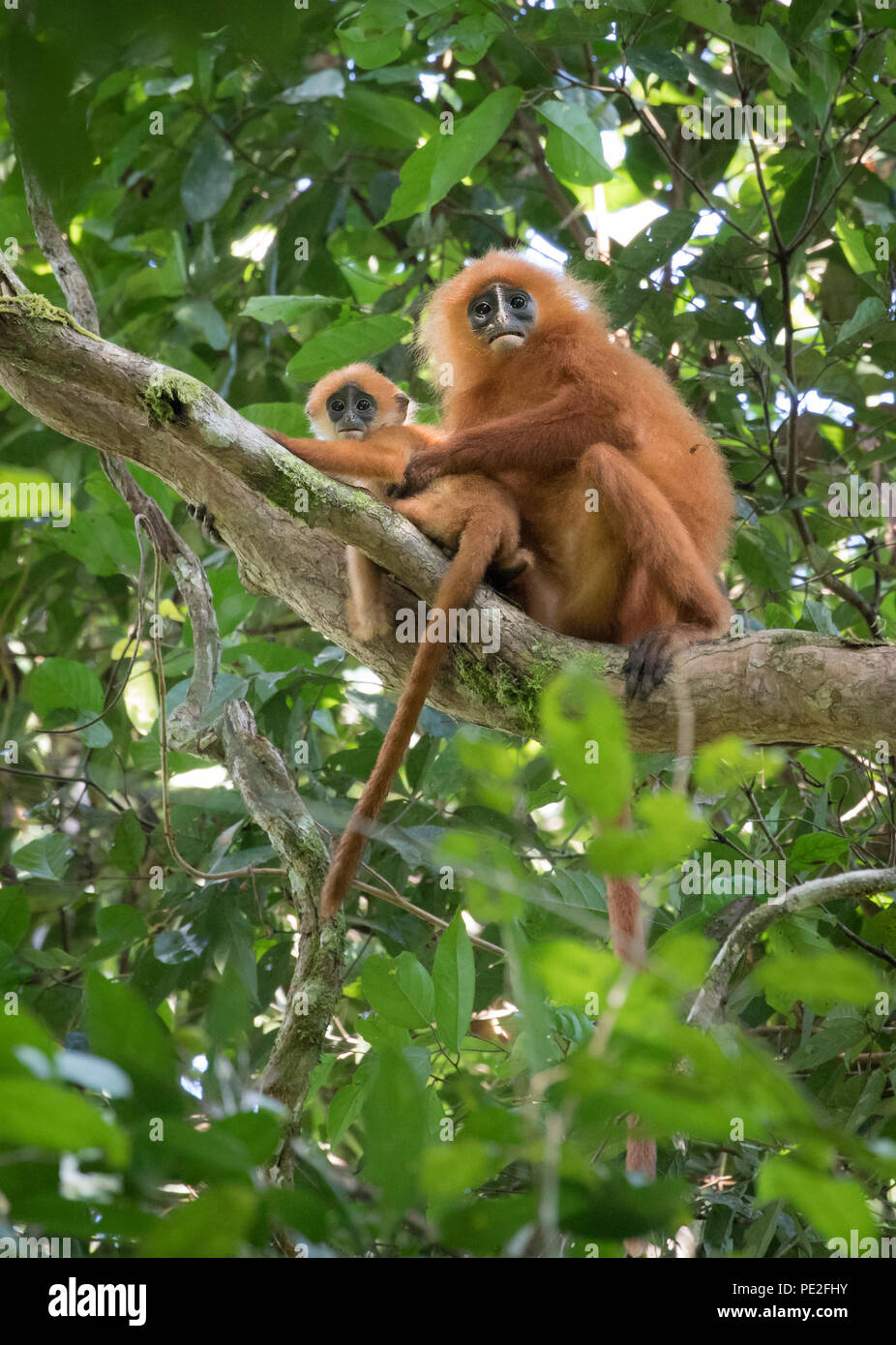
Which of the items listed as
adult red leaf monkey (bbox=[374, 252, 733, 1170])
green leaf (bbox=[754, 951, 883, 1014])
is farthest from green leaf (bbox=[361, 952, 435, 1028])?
green leaf (bbox=[754, 951, 883, 1014])

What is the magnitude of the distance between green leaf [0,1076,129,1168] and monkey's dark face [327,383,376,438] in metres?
4.44

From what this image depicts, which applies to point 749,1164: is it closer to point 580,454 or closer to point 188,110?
point 580,454

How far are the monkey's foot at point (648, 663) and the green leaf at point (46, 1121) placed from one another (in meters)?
2.76

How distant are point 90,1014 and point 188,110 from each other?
19.8ft

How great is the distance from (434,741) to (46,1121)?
3.96 meters

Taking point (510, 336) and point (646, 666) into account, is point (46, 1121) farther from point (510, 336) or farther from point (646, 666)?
point (510, 336)

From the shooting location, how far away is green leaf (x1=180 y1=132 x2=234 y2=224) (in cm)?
541

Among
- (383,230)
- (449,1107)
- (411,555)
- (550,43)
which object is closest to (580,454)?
(411,555)

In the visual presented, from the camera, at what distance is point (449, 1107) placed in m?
4.98

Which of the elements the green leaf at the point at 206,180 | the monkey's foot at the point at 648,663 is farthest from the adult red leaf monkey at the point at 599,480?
the green leaf at the point at 206,180

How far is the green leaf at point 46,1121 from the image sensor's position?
3.02 ft

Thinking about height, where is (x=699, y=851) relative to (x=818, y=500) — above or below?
below

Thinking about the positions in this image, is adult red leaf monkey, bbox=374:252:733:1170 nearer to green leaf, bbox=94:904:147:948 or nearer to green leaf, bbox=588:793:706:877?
green leaf, bbox=94:904:147:948

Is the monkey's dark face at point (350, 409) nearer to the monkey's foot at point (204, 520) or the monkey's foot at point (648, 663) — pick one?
the monkey's foot at point (204, 520)
